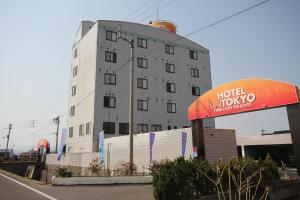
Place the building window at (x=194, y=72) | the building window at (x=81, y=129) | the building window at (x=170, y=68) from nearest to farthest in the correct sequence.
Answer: the building window at (x=81, y=129) < the building window at (x=170, y=68) < the building window at (x=194, y=72)

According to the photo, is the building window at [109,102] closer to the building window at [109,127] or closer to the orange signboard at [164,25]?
the building window at [109,127]

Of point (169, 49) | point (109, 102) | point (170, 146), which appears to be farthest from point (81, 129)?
point (169, 49)

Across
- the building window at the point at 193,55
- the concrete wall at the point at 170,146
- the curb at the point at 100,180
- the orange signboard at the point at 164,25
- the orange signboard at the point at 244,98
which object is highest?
the orange signboard at the point at 164,25

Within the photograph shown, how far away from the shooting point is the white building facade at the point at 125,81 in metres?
30.8

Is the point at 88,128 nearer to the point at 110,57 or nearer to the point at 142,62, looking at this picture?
the point at 110,57

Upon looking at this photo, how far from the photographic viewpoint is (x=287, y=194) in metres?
10.7

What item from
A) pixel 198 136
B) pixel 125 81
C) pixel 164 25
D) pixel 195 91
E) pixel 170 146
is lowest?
pixel 170 146

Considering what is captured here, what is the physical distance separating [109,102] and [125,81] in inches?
164

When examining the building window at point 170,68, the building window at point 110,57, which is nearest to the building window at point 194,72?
the building window at point 170,68

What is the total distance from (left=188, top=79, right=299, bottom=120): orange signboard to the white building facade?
16795 mm

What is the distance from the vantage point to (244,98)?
1316cm

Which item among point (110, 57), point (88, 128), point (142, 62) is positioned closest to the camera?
point (88, 128)

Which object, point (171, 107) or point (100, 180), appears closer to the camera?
point (100, 180)

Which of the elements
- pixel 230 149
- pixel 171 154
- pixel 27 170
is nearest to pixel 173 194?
pixel 171 154
